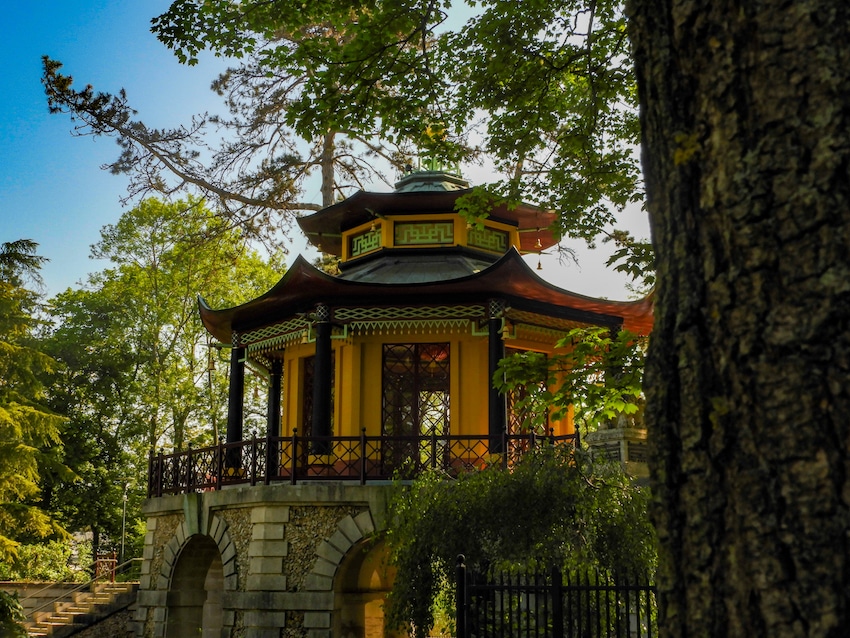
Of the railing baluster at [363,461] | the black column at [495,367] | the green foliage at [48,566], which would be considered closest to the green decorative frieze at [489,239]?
the black column at [495,367]

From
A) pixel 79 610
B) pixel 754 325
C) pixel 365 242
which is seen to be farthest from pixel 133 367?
pixel 754 325

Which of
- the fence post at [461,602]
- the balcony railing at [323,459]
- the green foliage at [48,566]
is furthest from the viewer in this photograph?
the green foliage at [48,566]

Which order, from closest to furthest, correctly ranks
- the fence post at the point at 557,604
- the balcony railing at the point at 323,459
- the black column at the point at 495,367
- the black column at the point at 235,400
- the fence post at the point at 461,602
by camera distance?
the fence post at the point at 557,604, the fence post at the point at 461,602, the balcony railing at the point at 323,459, the black column at the point at 495,367, the black column at the point at 235,400

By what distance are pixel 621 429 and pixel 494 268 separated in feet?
15.5

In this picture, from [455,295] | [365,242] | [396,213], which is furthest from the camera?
[365,242]

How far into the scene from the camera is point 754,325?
2131 mm

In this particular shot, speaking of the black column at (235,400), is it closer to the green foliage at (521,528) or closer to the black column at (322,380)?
the black column at (322,380)

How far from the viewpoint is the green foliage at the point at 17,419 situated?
23.3 m

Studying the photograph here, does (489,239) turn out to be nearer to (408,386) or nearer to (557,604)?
(408,386)

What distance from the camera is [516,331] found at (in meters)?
17.8

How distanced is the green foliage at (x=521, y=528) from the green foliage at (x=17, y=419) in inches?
584

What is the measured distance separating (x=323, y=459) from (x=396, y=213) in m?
5.47

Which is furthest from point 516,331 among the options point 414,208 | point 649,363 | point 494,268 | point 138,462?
point 138,462

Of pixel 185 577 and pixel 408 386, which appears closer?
pixel 185 577
